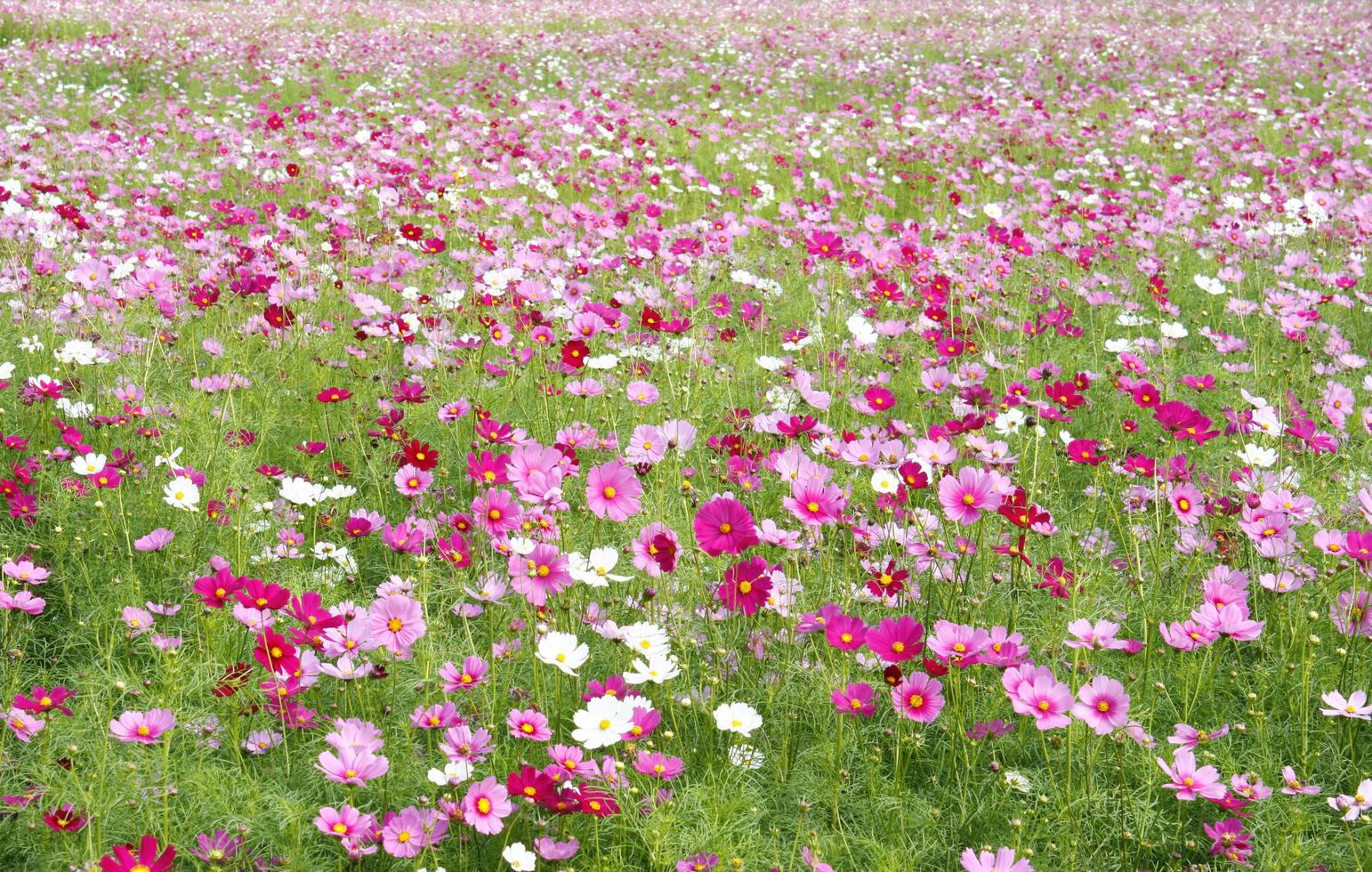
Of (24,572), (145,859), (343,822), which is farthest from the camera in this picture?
(24,572)

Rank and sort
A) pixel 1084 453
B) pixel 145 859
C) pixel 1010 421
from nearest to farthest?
pixel 145 859
pixel 1084 453
pixel 1010 421

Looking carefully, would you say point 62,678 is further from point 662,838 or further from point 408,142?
point 408,142

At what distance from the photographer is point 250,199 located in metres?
5.26

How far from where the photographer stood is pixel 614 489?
5.85 ft

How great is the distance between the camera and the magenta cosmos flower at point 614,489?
1.77 meters

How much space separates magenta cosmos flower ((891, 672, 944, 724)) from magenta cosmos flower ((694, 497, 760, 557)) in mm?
340

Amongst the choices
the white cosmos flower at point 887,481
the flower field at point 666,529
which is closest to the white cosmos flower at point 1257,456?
the flower field at point 666,529

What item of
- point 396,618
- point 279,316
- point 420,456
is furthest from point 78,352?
point 396,618

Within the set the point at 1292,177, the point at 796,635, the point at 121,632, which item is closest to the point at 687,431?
the point at 796,635

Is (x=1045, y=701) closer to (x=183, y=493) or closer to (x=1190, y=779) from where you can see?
(x=1190, y=779)

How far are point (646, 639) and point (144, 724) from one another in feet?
2.45

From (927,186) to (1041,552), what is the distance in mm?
4351

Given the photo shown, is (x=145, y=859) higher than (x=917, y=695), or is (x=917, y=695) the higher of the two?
(x=145, y=859)

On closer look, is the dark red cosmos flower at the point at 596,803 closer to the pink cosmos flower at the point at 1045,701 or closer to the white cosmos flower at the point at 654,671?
the white cosmos flower at the point at 654,671
